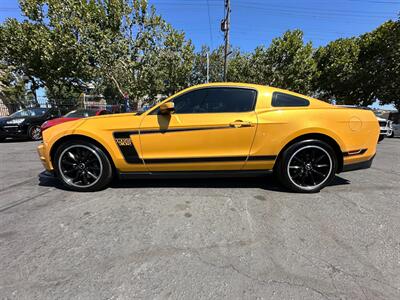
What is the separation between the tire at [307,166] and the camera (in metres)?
3.17

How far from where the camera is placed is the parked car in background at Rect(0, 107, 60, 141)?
8891mm

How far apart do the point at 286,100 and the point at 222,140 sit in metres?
1.13

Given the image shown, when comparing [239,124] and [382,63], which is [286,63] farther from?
[239,124]

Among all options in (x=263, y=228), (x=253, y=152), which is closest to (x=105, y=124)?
(x=253, y=152)

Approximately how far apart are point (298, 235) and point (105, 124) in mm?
2830

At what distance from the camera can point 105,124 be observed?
10.5 feet

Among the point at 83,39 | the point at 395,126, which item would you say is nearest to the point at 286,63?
the point at 395,126

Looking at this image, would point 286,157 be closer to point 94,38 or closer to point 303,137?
point 303,137

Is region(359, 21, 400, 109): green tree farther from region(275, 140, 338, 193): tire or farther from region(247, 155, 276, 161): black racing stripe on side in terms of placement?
region(247, 155, 276, 161): black racing stripe on side

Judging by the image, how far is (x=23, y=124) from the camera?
29.9ft

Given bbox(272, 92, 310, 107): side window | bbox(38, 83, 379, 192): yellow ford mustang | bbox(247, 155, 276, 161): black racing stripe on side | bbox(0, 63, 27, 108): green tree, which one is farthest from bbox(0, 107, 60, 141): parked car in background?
bbox(0, 63, 27, 108): green tree

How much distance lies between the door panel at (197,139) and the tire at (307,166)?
609mm

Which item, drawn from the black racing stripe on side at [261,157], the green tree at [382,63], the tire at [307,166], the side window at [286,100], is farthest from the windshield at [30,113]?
the green tree at [382,63]

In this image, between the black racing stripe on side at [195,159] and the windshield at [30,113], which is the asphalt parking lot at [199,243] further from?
the windshield at [30,113]
